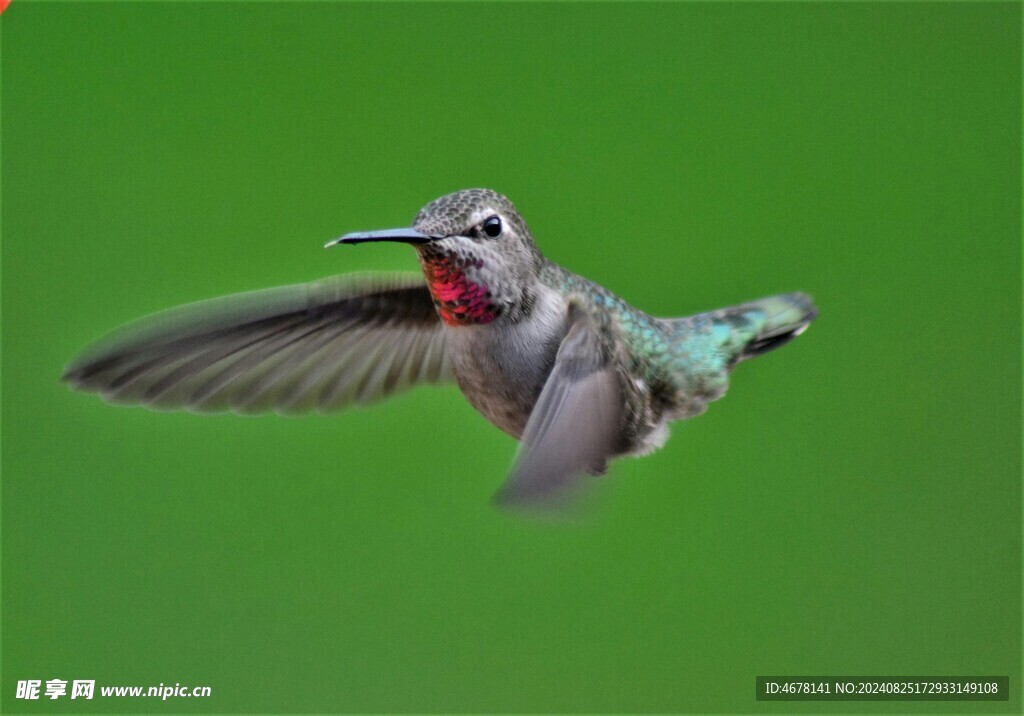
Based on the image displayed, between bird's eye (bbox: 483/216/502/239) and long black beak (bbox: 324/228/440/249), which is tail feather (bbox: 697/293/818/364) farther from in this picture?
long black beak (bbox: 324/228/440/249)

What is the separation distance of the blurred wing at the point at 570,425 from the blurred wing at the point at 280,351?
0.98 ft

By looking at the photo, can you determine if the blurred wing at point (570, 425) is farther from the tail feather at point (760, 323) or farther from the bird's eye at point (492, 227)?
the tail feather at point (760, 323)

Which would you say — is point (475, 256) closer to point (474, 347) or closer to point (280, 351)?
point (474, 347)

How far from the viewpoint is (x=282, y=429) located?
201 centimetres

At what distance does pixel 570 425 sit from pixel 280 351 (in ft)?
1.55

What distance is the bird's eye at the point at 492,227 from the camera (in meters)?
1.13

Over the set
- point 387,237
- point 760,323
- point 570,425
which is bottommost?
point 570,425

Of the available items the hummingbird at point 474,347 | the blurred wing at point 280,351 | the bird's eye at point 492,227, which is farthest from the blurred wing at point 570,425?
the blurred wing at point 280,351

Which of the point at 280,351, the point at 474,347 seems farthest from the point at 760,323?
the point at 280,351

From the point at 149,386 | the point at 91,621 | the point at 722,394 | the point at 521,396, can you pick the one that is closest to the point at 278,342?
the point at 149,386

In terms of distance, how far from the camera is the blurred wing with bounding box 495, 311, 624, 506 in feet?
2.81

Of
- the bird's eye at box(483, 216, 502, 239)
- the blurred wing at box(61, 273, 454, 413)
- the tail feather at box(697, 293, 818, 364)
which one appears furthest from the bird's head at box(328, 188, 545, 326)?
the tail feather at box(697, 293, 818, 364)

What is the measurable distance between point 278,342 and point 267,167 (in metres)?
0.94

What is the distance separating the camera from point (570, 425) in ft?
3.34
